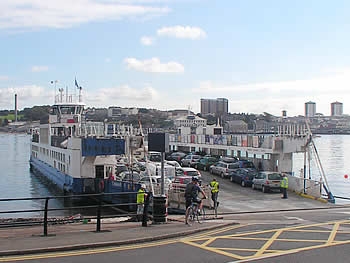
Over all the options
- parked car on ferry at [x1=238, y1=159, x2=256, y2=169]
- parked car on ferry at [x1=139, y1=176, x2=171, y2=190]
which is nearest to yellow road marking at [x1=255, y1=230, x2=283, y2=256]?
parked car on ferry at [x1=139, y1=176, x2=171, y2=190]

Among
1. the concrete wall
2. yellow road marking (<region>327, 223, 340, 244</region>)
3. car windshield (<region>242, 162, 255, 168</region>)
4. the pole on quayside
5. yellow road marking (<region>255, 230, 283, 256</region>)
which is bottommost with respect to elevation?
the concrete wall

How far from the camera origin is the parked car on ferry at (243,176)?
37.5m

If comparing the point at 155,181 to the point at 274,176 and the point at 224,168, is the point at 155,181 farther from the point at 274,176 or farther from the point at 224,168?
the point at 224,168

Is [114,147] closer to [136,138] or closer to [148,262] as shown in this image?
[136,138]

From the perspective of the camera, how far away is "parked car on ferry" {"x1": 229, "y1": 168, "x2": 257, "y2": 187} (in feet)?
123

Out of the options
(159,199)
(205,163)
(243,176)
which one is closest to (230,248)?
(159,199)

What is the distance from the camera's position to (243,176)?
1500 inches

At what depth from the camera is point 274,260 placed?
10.2 metres

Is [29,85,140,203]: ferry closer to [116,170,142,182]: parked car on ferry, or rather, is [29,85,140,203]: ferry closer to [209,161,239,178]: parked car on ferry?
[116,170,142,182]: parked car on ferry

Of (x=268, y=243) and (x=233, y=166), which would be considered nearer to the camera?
(x=268, y=243)

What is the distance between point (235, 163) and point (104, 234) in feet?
102

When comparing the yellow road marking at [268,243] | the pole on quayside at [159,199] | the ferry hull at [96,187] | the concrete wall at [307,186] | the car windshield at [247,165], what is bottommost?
the ferry hull at [96,187]

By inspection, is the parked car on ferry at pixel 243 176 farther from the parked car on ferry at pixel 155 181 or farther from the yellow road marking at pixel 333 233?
the yellow road marking at pixel 333 233

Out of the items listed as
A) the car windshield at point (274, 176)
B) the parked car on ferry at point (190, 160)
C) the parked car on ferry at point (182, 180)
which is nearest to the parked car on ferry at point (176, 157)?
the parked car on ferry at point (190, 160)
